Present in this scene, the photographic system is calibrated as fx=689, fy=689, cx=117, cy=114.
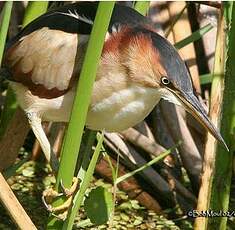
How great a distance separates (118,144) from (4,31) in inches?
29.8

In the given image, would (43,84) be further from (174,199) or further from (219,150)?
(174,199)

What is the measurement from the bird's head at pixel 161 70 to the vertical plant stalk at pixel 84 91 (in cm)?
25

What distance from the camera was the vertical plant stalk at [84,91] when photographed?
1.13 metres

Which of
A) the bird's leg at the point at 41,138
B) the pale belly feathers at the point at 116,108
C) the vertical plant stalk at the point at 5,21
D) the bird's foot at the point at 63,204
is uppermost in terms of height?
the vertical plant stalk at the point at 5,21

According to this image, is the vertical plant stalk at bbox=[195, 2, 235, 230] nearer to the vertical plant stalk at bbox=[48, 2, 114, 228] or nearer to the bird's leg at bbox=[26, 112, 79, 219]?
the bird's leg at bbox=[26, 112, 79, 219]

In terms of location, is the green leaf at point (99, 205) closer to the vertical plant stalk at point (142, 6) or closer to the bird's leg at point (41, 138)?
the bird's leg at point (41, 138)

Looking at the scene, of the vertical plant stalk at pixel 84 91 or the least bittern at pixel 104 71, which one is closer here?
the vertical plant stalk at pixel 84 91

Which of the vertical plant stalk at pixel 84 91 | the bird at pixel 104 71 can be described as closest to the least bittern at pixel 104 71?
the bird at pixel 104 71

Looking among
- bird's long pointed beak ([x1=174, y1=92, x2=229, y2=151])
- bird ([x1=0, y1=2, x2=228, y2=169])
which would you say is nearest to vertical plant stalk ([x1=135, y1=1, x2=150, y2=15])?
bird ([x1=0, y1=2, x2=228, y2=169])

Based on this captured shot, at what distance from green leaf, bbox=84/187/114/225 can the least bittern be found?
0.51 feet

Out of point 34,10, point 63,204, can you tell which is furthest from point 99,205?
point 34,10

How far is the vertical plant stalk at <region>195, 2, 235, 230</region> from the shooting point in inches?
61.9

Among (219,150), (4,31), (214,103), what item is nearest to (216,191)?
(219,150)

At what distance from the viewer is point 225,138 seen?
1607 mm
